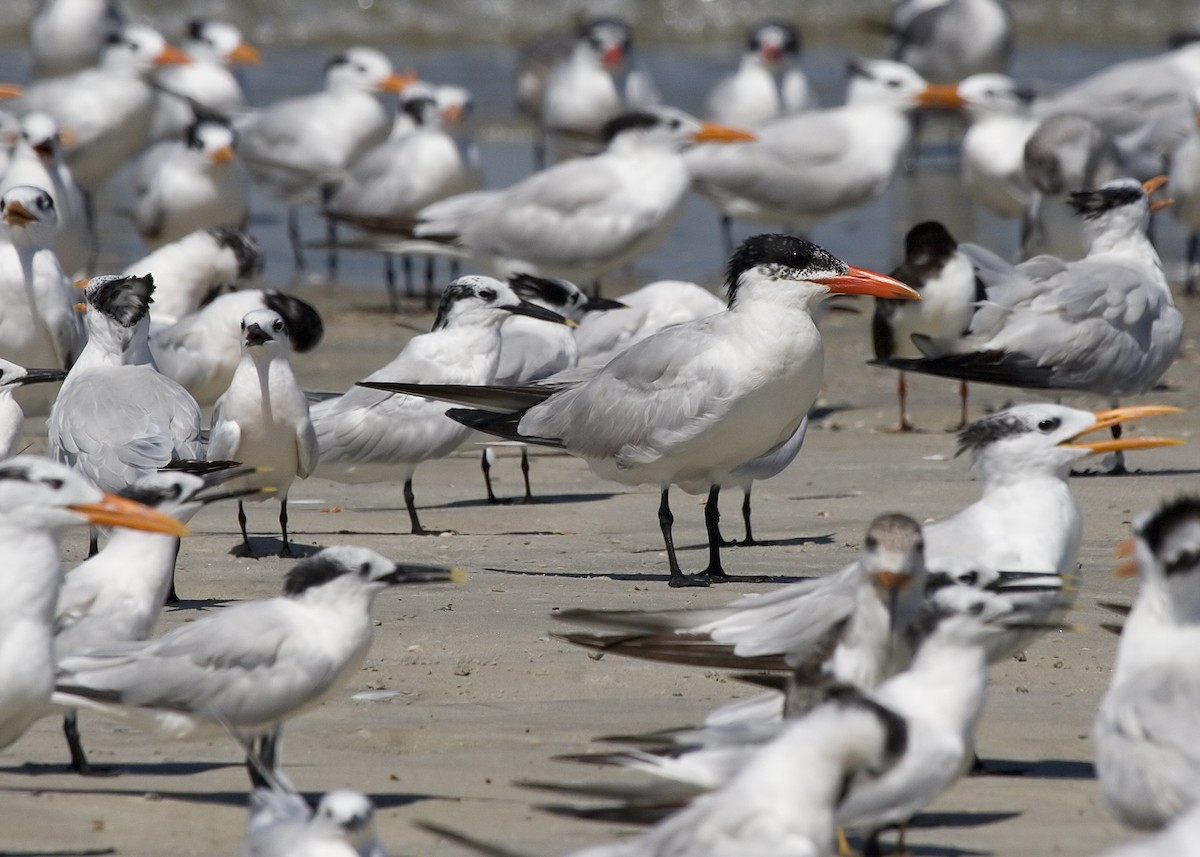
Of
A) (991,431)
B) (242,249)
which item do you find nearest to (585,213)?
(242,249)

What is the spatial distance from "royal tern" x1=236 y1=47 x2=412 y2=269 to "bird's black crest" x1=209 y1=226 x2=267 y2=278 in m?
3.68

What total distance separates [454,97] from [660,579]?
6.94 metres

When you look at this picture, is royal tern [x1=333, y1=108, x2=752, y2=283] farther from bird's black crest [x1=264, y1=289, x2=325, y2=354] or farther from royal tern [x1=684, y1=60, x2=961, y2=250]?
bird's black crest [x1=264, y1=289, x2=325, y2=354]

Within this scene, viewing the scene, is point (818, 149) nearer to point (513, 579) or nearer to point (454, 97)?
point (454, 97)

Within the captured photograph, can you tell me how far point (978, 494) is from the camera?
6973 millimetres

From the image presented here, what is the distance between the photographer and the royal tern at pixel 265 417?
637cm

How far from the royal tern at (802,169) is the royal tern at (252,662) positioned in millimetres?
7861

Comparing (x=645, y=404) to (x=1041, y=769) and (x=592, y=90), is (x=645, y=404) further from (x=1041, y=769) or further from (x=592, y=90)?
(x=592, y=90)

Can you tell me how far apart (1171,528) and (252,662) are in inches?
69.8

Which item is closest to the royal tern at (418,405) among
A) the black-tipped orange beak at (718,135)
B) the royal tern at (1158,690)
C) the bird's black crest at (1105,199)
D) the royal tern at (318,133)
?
the bird's black crest at (1105,199)

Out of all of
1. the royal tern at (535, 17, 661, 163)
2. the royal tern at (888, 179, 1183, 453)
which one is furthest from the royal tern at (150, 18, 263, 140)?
the royal tern at (888, 179, 1183, 453)

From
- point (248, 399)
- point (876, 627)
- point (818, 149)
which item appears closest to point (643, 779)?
point (876, 627)

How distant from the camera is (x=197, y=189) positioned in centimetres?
1155

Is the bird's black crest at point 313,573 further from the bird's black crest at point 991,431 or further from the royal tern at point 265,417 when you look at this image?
the royal tern at point 265,417
